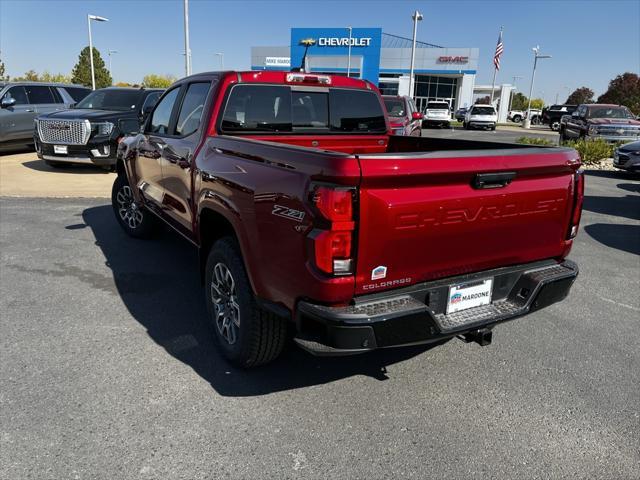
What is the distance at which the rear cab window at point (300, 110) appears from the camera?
12.8 feet

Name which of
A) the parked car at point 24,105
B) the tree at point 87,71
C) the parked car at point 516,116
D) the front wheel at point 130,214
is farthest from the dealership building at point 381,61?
the front wheel at point 130,214

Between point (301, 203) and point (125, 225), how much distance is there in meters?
4.82

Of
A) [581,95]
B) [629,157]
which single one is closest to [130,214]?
[629,157]

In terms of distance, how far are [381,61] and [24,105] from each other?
155ft

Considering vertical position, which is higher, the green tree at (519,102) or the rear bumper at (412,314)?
the green tree at (519,102)

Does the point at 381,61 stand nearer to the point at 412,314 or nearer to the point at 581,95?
the point at 581,95

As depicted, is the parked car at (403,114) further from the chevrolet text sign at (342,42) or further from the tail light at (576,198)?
the chevrolet text sign at (342,42)

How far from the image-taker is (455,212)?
8.45 feet

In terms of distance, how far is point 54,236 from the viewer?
21.3ft

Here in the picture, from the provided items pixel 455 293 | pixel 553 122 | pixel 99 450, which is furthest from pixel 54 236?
pixel 553 122

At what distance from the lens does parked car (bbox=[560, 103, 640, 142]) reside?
16.5 metres

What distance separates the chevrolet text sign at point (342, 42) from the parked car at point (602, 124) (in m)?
34.8

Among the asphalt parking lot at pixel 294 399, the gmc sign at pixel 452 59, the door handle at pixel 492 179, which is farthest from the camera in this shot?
the gmc sign at pixel 452 59

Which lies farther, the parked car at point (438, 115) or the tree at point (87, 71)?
the tree at point (87, 71)
